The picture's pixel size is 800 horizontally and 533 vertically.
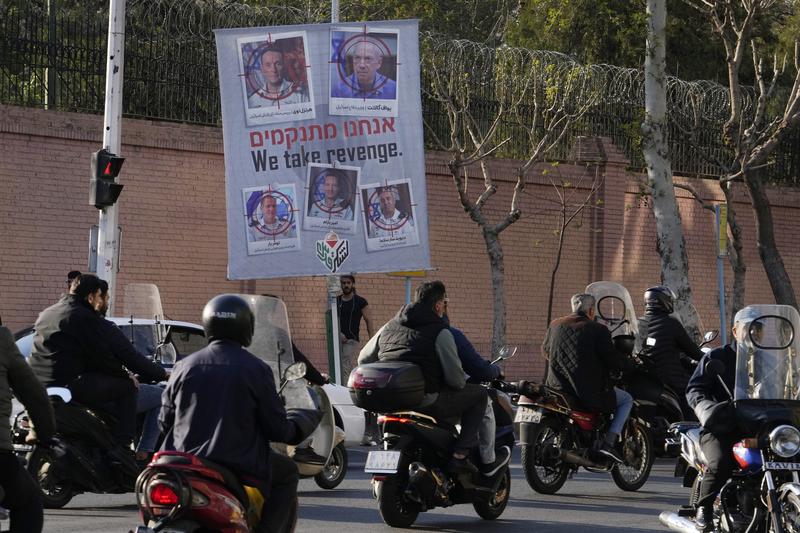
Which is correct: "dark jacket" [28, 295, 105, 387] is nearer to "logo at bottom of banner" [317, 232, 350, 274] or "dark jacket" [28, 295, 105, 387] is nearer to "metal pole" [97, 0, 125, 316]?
"metal pole" [97, 0, 125, 316]

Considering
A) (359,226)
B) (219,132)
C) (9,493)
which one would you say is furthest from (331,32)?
(9,493)

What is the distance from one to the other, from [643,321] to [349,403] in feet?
10.3

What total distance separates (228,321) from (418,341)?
4.03 metres

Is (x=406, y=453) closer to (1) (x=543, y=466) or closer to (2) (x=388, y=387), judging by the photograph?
(2) (x=388, y=387)

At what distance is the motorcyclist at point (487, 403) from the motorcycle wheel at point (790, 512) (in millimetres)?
2788

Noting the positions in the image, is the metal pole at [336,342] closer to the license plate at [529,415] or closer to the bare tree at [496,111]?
the bare tree at [496,111]

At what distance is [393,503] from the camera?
1031 centimetres

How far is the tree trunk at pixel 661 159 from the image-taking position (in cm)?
2152

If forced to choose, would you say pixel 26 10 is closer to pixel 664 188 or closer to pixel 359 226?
pixel 359 226

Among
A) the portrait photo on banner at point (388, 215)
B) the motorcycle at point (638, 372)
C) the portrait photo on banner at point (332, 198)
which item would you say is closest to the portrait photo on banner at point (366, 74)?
the portrait photo on banner at point (332, 198)

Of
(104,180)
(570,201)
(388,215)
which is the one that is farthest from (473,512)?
(570,201)

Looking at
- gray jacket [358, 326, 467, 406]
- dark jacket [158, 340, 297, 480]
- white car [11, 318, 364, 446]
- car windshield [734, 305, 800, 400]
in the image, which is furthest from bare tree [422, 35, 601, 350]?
dark jacket [158, 340, 297, 480]

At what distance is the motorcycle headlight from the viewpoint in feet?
27.5

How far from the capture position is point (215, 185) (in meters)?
22.2
